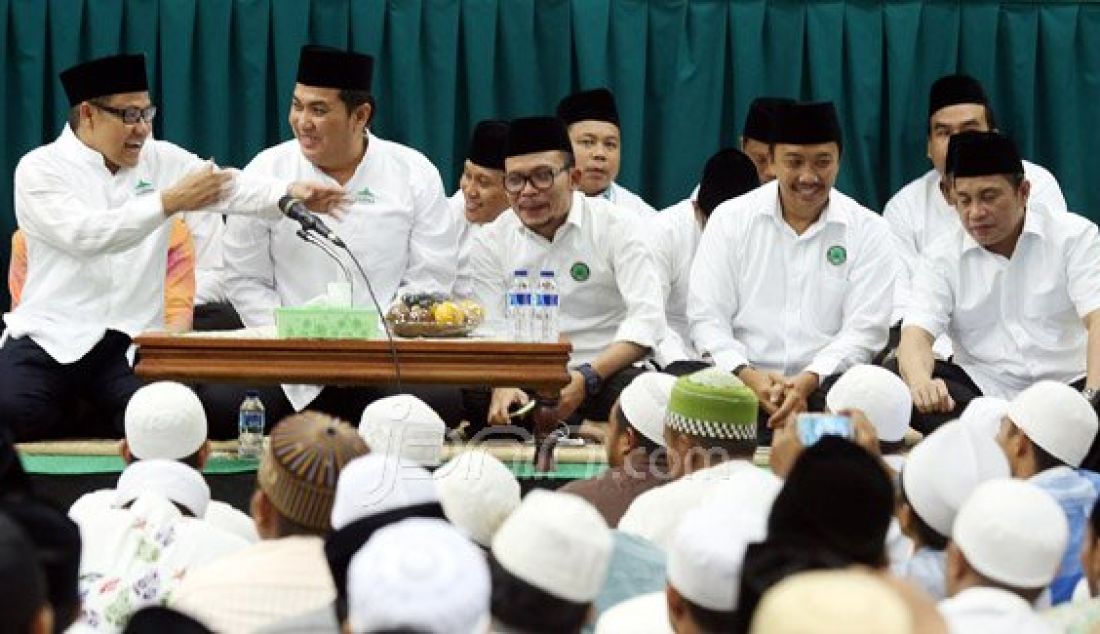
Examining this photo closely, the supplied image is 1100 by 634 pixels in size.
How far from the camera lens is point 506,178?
5.88 metres

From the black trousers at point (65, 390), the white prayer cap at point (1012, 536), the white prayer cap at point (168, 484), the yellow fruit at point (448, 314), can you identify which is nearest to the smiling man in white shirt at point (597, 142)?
the yellow fruit at point (448, 314)

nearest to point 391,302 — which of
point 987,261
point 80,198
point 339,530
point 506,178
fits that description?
point 506,178

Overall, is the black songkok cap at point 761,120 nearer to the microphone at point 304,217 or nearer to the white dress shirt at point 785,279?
the white dress shirt at point 785,279

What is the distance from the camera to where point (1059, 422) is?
397 centimetres

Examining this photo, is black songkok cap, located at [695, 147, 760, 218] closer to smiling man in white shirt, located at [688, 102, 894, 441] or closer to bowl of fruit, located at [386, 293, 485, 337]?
smiling man in white shirt, located at [688, 102, 894, 441]

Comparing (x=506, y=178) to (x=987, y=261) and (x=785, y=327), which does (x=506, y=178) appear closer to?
(x=785, y=327)

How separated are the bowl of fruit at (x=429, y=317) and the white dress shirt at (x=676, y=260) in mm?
1047

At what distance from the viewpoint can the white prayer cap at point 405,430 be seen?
158 inches

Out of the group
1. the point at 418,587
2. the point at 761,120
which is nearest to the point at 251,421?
the point at 761,120

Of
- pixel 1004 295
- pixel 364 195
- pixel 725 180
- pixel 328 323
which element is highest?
pixel 725 180

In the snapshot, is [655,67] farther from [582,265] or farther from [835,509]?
[835,509]

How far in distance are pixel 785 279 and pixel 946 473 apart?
2.68 m

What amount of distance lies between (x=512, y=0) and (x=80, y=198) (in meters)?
2.16

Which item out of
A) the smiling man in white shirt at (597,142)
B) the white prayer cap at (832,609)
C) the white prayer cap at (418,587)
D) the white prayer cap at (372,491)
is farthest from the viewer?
the smiling man in white shirt at (597,142)
